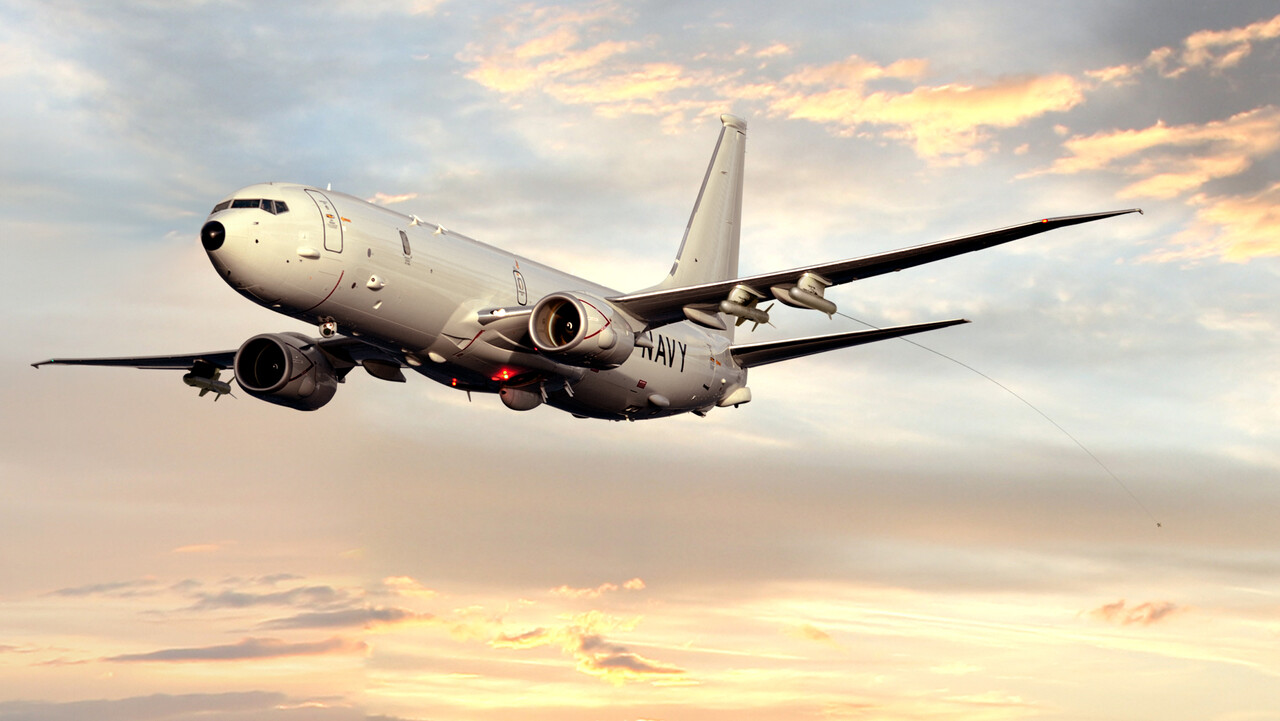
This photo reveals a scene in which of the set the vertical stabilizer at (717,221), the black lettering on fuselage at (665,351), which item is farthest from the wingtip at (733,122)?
the black lettering on fuselage at (665,351)

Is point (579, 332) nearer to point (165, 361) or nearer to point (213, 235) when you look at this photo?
point (213, 235)

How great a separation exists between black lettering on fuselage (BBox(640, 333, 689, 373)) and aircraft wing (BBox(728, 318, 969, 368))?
9.04 feet

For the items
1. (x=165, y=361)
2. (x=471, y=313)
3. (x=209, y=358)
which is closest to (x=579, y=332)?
(x=471, y=313)

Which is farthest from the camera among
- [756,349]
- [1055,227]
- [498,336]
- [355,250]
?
[756,349]

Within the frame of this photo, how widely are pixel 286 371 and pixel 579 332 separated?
1314cm

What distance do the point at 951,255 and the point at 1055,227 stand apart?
12.9 feet

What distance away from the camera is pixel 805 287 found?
4178cm

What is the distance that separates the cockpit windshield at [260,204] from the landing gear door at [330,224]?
112 cm

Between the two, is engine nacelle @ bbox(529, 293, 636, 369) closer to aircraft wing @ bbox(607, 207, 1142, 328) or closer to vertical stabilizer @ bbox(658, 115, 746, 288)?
aircraft wing @ bbox(607, 207, 1142, 328)

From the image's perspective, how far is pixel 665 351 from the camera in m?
50.1

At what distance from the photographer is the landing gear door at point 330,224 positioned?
39719mm

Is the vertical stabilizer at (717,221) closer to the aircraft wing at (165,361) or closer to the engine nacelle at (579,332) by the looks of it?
the engine nacelle at (579,332)

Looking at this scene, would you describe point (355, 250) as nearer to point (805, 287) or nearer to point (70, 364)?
point (805, 287)

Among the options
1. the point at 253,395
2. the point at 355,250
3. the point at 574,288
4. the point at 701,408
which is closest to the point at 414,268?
the point at 355,250
